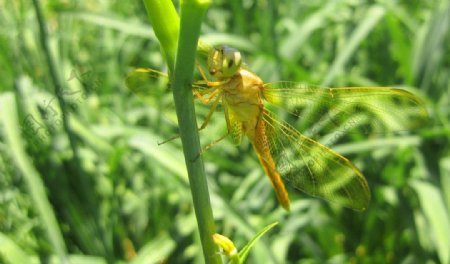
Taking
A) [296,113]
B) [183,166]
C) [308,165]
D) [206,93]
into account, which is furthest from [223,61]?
[183,166]

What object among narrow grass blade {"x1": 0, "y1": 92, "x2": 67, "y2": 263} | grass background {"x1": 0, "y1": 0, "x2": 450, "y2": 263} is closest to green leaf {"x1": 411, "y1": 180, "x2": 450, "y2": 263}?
grass background {"x1": 0, "y1": 0, "x2": 450, "y2": 263}

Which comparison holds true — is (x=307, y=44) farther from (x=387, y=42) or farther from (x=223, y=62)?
(x=223, y=62)

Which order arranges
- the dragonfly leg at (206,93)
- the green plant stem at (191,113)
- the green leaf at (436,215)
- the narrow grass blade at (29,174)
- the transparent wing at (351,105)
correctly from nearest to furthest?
the green plant stem at (191,113) < the dragonfly leg at (206,93) < the transparent wing at (351,105) < the narrow grass blade at (29,174) < the green leaf at (436,215)

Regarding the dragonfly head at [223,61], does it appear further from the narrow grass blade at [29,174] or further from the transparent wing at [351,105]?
the narrow grass blade at [29,174]

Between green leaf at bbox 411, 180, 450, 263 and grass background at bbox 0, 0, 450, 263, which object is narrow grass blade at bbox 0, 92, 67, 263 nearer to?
grass background at bbox 0, 0, 450, 263

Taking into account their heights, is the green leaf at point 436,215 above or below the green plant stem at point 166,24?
below

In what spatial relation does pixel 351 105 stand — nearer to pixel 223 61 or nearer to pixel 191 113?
pixel 223 61

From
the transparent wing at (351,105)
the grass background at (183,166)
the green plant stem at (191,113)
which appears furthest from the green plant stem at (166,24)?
the grass background at (183,166)

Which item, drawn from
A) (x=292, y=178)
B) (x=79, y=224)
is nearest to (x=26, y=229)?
(x=79, y=224)
